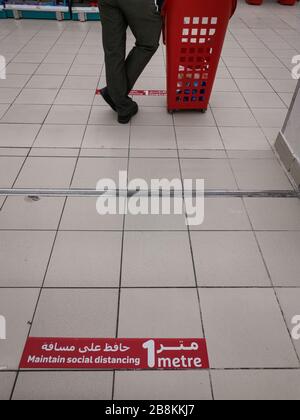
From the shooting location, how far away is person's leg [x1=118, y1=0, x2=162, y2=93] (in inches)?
83.4

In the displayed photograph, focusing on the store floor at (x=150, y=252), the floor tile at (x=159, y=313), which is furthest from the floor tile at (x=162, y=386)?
the floor tile at (x=159, y=313)

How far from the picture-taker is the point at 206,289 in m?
1.47

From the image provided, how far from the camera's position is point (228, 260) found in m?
1.60

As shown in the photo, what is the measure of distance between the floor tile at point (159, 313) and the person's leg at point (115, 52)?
177cm

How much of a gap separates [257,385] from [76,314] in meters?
0.80

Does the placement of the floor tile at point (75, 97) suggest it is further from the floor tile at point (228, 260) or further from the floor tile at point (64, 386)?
the floor tile at point (64, 386)

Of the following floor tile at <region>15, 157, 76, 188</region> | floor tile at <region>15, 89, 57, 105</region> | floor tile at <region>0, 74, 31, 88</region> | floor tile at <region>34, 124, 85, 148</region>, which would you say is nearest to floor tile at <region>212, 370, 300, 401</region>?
floor tile at <region>15, 157, 76, 188</region>

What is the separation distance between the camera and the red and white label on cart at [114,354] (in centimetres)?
121

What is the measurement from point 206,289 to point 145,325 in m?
0.34

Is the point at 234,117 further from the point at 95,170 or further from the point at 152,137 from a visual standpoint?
the point at 95,170

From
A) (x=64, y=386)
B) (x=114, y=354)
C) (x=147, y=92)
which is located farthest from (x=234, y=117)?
(x=64, y=386)

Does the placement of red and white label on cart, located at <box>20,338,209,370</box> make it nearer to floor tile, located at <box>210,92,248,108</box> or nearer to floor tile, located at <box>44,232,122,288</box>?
floor tile, located at <box>44,232,122,288</box>

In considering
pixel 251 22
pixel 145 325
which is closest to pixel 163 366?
pixel 145 325
